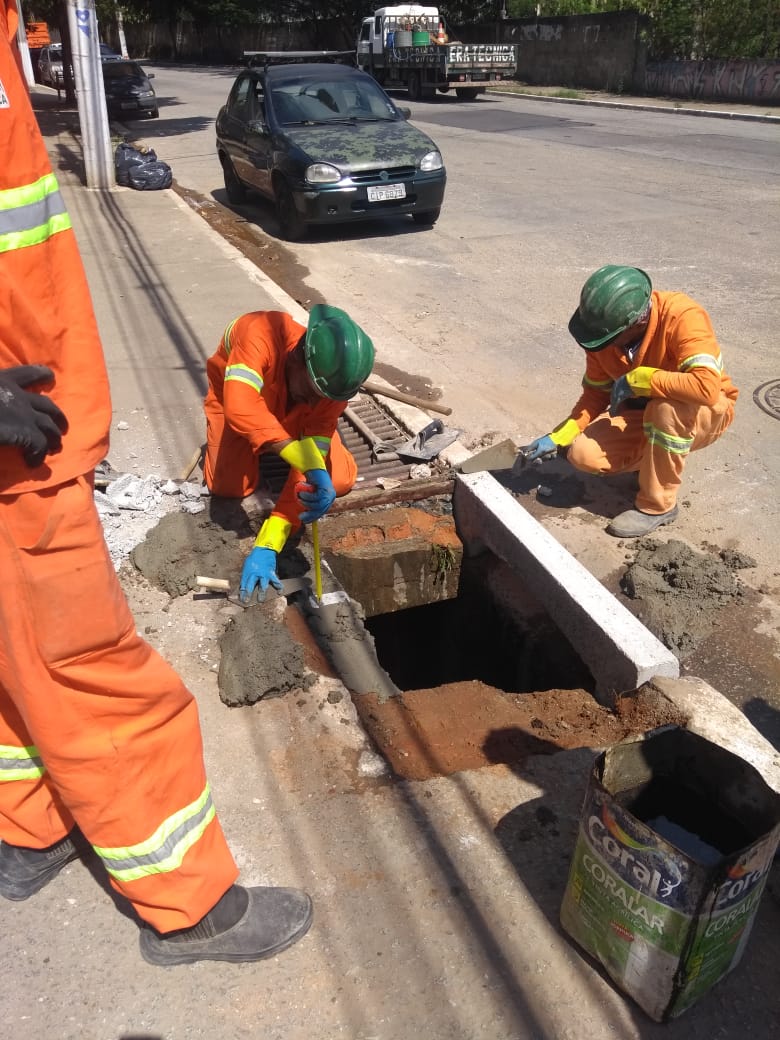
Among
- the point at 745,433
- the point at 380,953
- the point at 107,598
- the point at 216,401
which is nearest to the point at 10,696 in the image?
the point at 107,598

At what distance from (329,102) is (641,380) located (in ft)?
26.1

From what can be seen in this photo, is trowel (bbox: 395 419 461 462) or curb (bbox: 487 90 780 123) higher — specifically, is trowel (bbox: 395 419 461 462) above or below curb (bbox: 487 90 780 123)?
below

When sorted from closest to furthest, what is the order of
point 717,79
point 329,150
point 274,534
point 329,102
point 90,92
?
point 274,534 → point 329,150 → point 329,102 → point 90,92 → point 717,79

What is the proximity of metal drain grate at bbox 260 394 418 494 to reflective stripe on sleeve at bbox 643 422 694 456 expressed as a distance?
1.30 metres

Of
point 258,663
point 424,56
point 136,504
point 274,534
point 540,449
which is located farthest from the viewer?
point 424,56

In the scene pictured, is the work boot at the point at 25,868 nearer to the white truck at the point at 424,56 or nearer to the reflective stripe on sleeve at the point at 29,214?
the reflective stripe on sleeve at the point at 29,214

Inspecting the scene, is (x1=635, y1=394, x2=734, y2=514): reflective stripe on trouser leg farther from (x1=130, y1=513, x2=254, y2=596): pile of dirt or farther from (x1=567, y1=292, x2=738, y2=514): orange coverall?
(x1=130, y1=513, x2=254, y2=596): pile of dirt

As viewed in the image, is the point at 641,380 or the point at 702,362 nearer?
the point at 702,362

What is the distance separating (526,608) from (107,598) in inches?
103

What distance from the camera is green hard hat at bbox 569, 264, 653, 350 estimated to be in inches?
149

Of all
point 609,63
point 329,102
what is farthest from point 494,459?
point 609,63

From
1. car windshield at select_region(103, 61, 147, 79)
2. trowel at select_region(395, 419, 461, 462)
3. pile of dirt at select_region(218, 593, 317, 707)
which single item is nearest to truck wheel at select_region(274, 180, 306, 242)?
trowel at select_region(395, 419, 461, 462)

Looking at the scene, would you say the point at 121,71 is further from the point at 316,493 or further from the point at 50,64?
the point at 316,493

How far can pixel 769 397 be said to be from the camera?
5.55 meters
